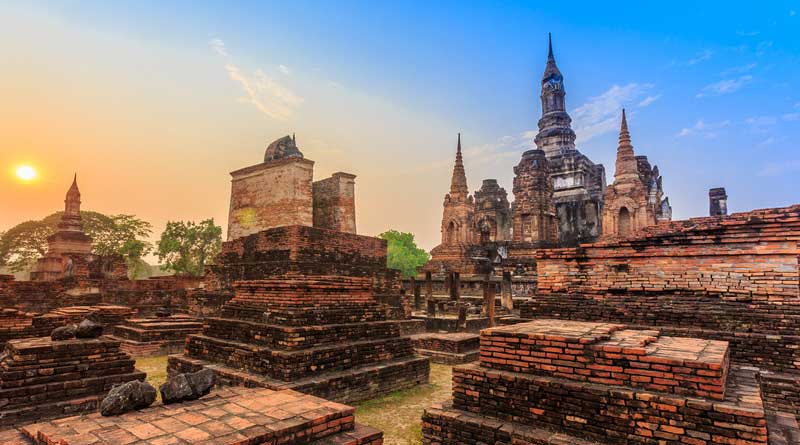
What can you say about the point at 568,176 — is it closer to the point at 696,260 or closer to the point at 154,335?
the point at 696,260

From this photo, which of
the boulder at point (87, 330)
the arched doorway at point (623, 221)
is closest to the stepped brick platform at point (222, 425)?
the boulder at point (87, 330)

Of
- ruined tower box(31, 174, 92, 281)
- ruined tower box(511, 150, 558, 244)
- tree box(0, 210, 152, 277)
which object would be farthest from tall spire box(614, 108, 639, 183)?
tree box(0, 210, 152, 277)

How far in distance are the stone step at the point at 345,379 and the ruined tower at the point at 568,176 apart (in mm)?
21250

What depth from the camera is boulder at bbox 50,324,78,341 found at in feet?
18.2

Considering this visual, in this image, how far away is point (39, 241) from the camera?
33.0 metres

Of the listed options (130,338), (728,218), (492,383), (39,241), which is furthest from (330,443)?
(39,241)

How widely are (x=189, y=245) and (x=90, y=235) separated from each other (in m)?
7.05

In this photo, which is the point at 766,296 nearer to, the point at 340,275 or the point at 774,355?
the point at 774,355

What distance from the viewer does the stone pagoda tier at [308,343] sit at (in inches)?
233

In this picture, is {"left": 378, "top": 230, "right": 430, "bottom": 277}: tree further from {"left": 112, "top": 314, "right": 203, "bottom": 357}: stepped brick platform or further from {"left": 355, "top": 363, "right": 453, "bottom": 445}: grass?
{"left": 355, "top": 363, "right": 453, "bottom": 445}: grass

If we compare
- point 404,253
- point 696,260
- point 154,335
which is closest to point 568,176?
point 404,253

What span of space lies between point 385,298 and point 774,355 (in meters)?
6.74

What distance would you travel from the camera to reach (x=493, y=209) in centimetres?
3222

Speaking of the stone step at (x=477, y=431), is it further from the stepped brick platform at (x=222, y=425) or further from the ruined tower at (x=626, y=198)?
the ruined tower at (x=626, y=198)
